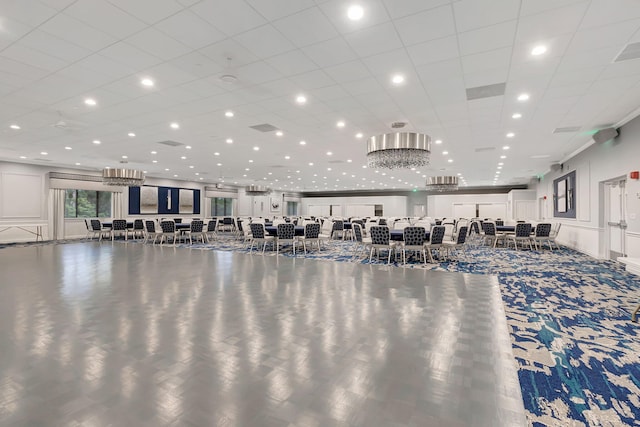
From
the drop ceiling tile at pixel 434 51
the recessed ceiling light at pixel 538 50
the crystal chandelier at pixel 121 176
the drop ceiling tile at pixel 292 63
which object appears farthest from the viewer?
the crystal chandelier at pixel 121 176

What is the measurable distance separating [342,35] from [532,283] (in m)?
5.24

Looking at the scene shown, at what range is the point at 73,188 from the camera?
585 inches

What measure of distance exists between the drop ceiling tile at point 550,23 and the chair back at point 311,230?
23.1 ft

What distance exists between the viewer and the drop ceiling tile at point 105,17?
320cm

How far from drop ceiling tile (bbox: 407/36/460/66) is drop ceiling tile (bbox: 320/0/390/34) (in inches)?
31.0

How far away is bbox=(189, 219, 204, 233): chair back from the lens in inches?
497

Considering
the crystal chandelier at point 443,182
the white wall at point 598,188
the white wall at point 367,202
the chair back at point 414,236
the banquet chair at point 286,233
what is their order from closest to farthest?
the white wall at point 598,188, the chair back at point 414,236, the banquet chair at point 286,233, the crystal chandelier at point 443,182, the white wall at point 367,202

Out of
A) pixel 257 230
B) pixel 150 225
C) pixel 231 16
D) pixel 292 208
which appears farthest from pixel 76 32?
pixel 292 208

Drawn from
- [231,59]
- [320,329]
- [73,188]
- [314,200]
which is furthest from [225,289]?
[314,200]

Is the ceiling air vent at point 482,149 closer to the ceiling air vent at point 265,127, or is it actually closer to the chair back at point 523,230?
the chair back at point 523,230

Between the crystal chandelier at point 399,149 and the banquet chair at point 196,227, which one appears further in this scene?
the banquet chair at point 196,227

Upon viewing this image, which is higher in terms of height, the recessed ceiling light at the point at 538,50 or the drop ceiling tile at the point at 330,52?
the drop ceiling tile at the point at 330,52

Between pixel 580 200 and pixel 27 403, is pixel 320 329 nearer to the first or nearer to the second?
pixel 27 403

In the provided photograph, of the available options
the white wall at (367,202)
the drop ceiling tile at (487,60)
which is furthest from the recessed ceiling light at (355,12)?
the white wall at (367,202)
